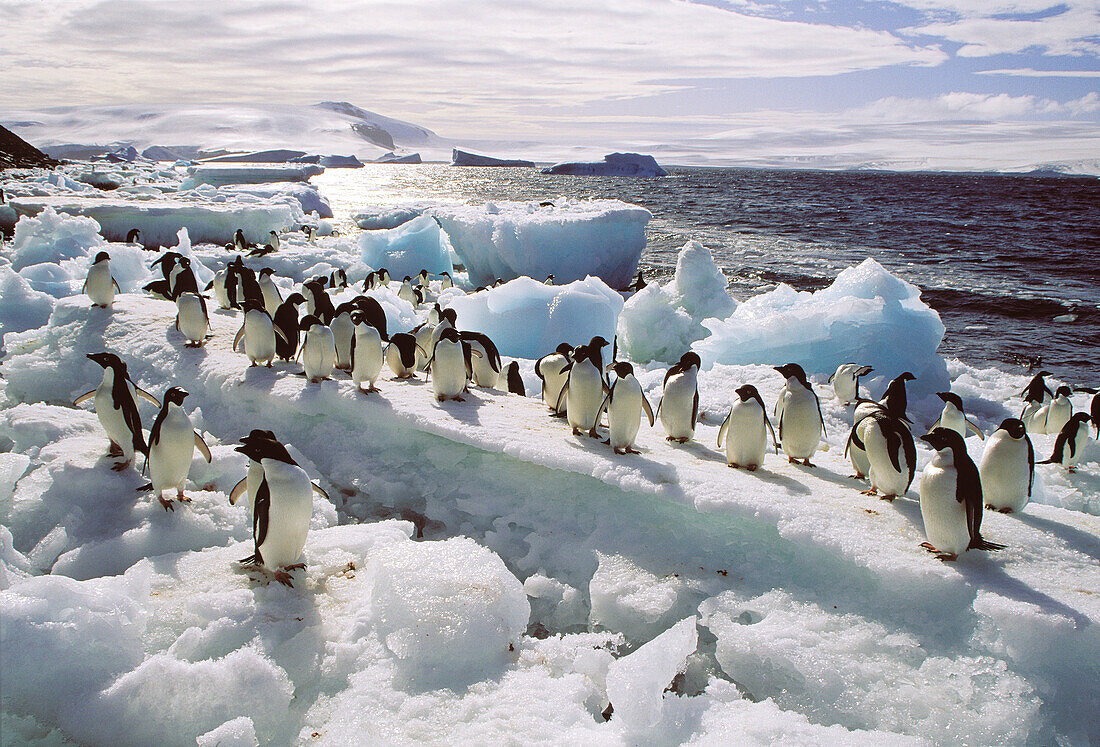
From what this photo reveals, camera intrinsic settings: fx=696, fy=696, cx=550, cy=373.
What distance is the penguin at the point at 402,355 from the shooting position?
5484 mm

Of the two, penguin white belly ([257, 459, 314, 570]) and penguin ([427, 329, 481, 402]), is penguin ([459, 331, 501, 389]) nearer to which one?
penguin ([427, 329, 481, 402])

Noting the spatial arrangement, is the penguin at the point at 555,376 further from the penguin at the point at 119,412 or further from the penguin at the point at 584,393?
the penguin at the point at 119,412

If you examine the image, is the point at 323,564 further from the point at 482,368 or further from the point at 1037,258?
the point at 1037,258

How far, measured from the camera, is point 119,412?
381 cm

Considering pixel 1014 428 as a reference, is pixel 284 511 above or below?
below

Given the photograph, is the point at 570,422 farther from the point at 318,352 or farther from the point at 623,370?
the point at 318,352

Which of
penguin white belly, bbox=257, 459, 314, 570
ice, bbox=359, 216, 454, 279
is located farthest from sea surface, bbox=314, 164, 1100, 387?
penguin white belly, bbox=257, 459, 314, 570

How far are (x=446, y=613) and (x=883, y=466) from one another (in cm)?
224

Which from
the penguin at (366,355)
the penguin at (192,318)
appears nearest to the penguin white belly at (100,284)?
the penguin at (192,318)

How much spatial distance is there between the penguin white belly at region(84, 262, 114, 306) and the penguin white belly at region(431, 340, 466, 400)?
13.1 feet

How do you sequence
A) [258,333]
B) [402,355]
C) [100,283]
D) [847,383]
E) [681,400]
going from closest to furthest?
1. [681,400]
2. [258,333]
3. [402,355]
4. [100,283]
5. [847,383]

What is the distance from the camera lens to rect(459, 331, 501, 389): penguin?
226 inches

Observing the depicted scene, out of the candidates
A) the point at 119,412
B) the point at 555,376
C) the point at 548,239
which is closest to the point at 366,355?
the point at 555,376

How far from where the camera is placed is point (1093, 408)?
20.5 ft
